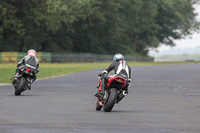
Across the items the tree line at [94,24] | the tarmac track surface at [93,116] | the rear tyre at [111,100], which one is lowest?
the tarmac track surface at [93,116]

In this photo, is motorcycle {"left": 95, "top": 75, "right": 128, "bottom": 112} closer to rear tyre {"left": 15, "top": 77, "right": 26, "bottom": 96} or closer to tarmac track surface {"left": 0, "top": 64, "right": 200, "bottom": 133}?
tarmac track surface {"left": 0, "top": 64, "right": 200, "bottom": 133}

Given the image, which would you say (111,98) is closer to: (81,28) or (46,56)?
(46,56)

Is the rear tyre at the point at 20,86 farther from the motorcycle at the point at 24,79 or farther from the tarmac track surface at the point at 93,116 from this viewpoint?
the tarmac track surface at the point at 93,116

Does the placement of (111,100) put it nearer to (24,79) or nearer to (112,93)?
(112,93)

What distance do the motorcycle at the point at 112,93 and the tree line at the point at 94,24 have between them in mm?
50814

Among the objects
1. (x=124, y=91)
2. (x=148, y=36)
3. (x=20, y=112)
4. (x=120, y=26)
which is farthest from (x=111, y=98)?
(x=148, y=36)

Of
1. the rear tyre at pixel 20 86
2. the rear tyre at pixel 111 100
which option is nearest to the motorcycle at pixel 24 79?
the rear tyre at pixel 20 86

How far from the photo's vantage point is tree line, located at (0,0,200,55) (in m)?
68.5

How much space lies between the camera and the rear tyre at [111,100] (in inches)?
552

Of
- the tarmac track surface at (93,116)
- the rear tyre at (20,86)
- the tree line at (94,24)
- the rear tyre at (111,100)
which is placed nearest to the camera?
the tarmac track surface at (93,116)

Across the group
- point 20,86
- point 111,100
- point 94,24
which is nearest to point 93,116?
point 111,100

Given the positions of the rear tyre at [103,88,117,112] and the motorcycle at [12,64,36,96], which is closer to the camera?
the rear tyre at [103,88,117,112]

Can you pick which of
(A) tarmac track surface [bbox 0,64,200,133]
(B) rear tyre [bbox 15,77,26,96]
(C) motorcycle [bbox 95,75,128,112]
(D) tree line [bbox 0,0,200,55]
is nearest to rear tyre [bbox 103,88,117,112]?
(C) motorcycle [bbox 95,75,128,112]

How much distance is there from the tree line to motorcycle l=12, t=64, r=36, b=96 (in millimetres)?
44366
